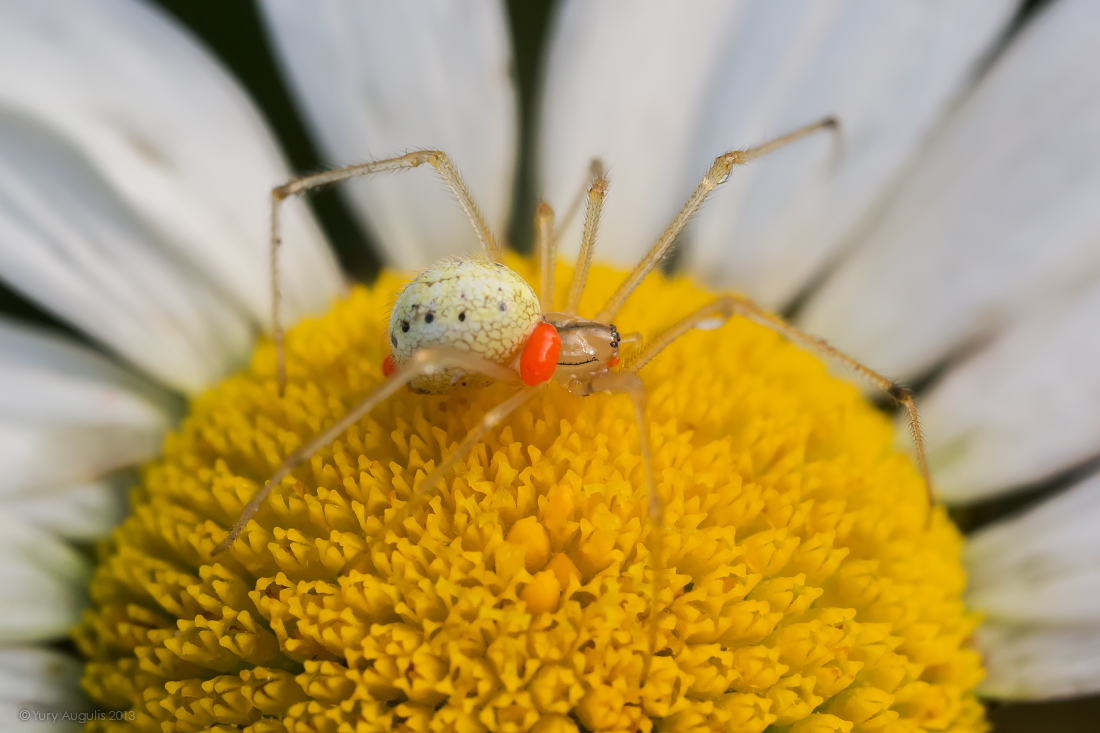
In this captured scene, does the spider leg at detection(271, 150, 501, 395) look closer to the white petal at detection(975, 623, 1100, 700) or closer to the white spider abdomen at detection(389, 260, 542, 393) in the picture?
the white spider abdomen at detection(389, 260, 542, 393)

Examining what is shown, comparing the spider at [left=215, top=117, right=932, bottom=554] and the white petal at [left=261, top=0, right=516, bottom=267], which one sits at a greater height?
the white petal at [left=261, top=0, right=516, bottom=267]

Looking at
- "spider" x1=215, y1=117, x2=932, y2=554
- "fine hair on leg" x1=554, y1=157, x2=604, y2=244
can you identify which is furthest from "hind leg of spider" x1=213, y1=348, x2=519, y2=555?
"fine hair on leg" x1=554, y1=157, x2=604, y2=244

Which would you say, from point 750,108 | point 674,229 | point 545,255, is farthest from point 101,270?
point 750,108

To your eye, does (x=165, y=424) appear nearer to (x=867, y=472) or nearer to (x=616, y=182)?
(x=616, y=182)

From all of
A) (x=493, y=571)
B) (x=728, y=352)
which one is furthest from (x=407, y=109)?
(x=493, y=571)

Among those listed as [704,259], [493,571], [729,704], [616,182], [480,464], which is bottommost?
[729,704]

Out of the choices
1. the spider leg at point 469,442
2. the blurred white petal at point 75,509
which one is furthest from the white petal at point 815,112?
the blurred white petal at point 75,509
